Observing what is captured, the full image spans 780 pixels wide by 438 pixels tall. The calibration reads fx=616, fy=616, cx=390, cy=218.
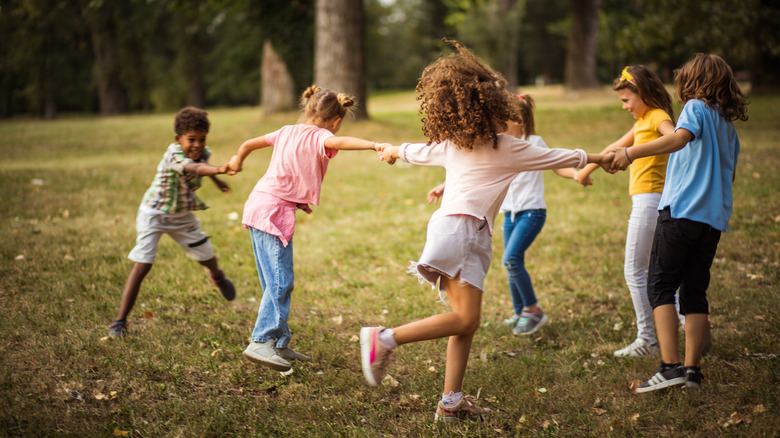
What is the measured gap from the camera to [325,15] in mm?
15578

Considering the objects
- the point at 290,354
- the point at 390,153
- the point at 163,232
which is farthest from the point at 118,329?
the point at 390,153

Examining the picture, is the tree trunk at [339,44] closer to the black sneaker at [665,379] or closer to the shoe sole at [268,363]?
the shoe sole at [268,363]

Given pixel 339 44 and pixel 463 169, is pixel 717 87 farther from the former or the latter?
pixel 339 44

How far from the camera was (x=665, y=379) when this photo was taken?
12.7 ft

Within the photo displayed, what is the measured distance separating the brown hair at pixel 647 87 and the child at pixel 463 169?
3.70 ft

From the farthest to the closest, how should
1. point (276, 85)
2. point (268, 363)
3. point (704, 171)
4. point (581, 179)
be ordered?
point (276, 85) < point (581, 179) < point (268, 363) < point (704, 171)

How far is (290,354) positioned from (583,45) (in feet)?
77.1

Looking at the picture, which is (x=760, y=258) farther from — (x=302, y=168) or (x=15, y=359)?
(x=15, y=359)

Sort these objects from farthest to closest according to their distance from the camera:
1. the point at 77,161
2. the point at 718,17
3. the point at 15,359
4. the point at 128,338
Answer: the point at 718,17 < the point at 77,161 < the point at 128,338 < the point at 15,359

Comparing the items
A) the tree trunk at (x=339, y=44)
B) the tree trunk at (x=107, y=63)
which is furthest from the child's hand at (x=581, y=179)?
the tree trunk at (x=107, y=63)

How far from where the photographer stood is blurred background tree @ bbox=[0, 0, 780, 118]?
17594 millimetres

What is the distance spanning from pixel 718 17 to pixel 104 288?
16910 mm

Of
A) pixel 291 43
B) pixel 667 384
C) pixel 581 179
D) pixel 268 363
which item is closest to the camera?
pixel 667 384

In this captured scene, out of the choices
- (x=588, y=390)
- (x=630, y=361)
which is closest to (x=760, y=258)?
(x=630, y=361)
